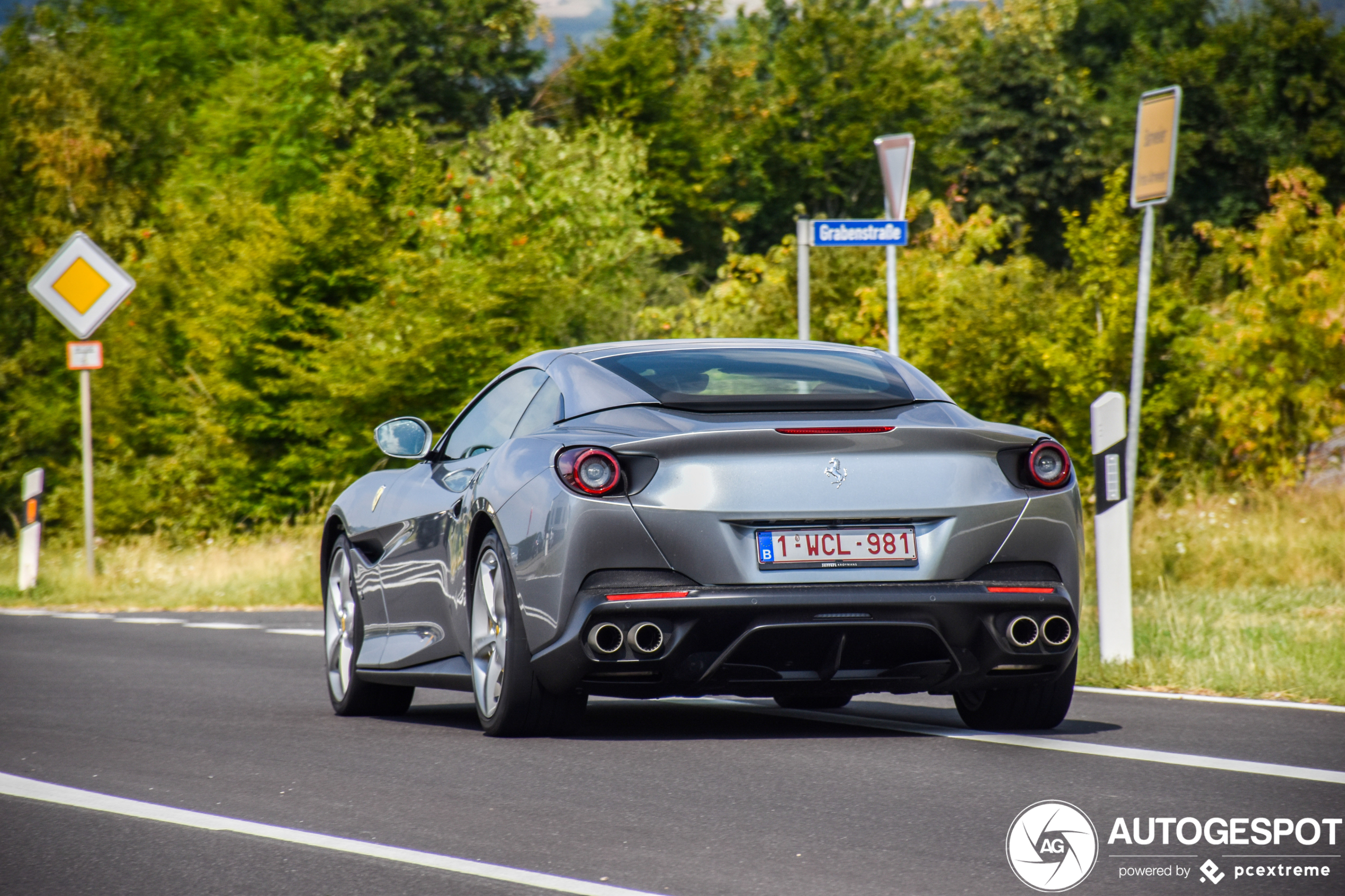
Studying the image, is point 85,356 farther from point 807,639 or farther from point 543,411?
point 807,639

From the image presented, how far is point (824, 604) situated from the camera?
616cm

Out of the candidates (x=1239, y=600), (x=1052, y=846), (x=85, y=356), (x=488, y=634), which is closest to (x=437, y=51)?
(x=85, y=356)

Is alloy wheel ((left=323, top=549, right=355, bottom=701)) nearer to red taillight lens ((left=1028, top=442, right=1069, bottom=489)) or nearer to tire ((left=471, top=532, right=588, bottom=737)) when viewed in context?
tire ((left=471, top=532, right=588, bottom=737))

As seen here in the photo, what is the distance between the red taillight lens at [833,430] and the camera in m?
6.30

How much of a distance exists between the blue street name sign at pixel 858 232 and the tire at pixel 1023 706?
701 centimetres

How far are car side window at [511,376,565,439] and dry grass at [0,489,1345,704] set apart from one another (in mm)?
3366

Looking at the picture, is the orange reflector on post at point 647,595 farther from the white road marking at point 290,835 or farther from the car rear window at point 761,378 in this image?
the white road marking at point 290,835

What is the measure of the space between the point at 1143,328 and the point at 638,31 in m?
46.9

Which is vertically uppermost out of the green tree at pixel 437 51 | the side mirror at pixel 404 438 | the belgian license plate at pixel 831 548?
the green tree at pixel 437 51

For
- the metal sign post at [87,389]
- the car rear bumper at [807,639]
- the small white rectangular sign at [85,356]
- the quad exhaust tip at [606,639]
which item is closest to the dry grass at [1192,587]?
the metal sign post at [87,389]

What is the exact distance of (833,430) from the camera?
6340 millimetres

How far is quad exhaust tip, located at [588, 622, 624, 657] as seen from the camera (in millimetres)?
6242

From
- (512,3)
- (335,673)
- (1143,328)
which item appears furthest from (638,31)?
(335,673)

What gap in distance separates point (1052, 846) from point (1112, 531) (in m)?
4.50
